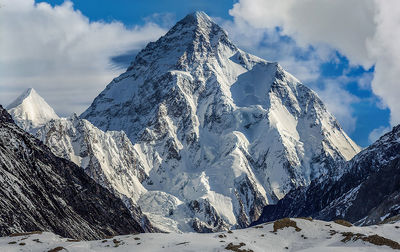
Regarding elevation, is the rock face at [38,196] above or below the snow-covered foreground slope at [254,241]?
above

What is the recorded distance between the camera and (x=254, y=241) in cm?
7556

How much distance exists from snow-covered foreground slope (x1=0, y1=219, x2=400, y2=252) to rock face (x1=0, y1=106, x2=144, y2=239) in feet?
211

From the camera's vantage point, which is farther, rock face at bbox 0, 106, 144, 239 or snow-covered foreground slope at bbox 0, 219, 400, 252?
rock face at bbox 0, 106, 144, 239

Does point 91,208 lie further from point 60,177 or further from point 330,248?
point 330,248

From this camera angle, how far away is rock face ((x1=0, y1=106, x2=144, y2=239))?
148000 mm

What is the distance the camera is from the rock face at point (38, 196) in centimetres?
14800

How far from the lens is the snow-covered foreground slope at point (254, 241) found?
6950 cm

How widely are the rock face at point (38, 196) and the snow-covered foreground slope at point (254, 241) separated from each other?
64176mm

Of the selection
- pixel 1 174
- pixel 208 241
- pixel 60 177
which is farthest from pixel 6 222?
pixel 208 241

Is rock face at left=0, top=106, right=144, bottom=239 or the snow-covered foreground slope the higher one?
rock face at left=0, top=106, right=144, bottom=239

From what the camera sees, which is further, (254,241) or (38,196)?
(38,196)

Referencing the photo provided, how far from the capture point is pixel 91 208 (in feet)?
648

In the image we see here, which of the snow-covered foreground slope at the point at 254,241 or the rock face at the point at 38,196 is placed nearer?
the snow-covered foreground slope at the point at 254,241

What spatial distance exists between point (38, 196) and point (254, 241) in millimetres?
107100
